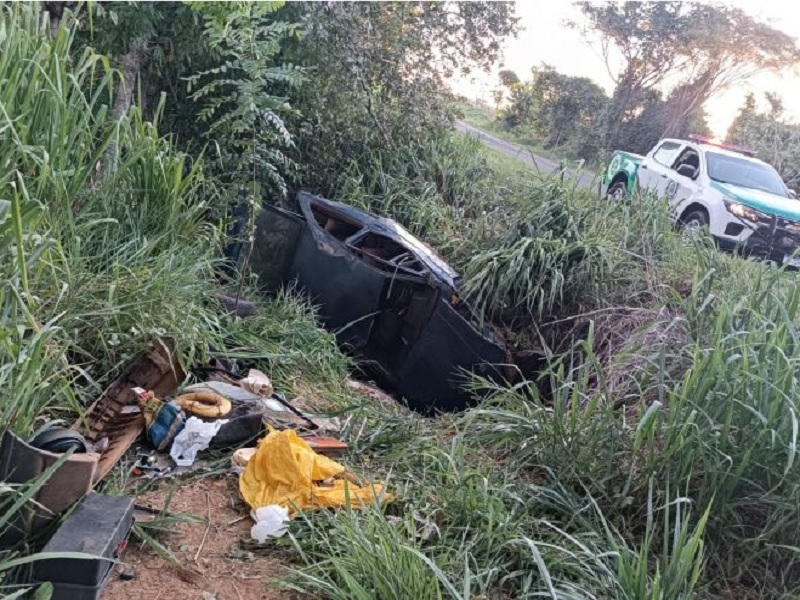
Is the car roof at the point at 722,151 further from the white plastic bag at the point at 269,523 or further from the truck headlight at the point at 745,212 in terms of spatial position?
the white plastic bag at the point at 269,523

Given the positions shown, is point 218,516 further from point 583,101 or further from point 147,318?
point 583,101

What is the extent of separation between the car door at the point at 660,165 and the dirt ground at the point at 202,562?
882 cm

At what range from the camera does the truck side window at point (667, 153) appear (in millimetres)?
10398

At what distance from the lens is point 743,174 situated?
31.6 feet

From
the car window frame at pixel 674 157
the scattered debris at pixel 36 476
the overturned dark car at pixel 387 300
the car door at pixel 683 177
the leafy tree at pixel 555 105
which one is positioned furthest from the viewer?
the leafy tree at pixel 555 105

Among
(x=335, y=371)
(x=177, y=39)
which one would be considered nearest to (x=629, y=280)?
(x=335, y=371)

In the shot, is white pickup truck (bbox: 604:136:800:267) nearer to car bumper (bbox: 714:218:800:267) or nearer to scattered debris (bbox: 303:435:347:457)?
car bumper (bbox: 714:218:800:267)

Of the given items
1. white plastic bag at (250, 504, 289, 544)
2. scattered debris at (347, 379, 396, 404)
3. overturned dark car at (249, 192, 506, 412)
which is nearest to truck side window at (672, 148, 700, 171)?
overturned dark car at (249, 192, 506, 412)

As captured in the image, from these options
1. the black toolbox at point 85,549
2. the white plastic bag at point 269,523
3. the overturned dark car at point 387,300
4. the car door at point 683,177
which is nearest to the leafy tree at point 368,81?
the overturned dark car at point 387,300

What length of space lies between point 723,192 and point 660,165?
1.93 m

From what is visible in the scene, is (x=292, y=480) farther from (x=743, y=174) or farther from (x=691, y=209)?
(x=743, y=174)

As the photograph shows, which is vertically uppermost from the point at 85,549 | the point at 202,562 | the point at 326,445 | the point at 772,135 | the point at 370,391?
the point at 772,135

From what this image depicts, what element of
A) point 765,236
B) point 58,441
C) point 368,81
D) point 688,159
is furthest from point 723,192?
point 58,441

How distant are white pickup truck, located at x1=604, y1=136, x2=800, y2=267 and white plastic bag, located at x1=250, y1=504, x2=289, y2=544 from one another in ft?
16.9
